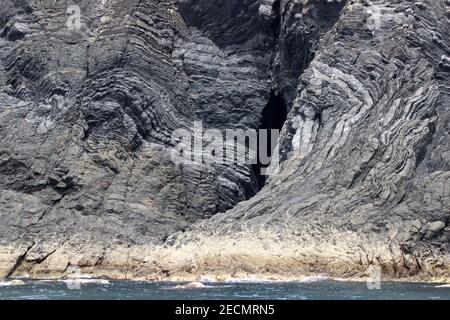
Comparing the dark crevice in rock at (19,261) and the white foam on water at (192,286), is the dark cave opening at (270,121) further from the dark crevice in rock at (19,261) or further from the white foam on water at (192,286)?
A: the white foam on water at (192,286)

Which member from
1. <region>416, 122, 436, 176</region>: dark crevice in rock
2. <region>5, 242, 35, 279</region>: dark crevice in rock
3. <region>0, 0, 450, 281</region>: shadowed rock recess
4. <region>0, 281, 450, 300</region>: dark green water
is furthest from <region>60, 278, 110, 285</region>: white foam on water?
<region>416, 122, 436, 176</region>: dark crevice in rock

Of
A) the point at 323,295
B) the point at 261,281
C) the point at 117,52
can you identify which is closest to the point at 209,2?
the point at 117,52

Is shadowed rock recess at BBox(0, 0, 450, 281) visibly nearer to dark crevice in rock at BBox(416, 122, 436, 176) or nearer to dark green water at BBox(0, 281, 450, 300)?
dark crevice in rock at BBox(416, 122, 436, 176)

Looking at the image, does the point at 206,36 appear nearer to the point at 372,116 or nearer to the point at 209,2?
the point at 209,2
